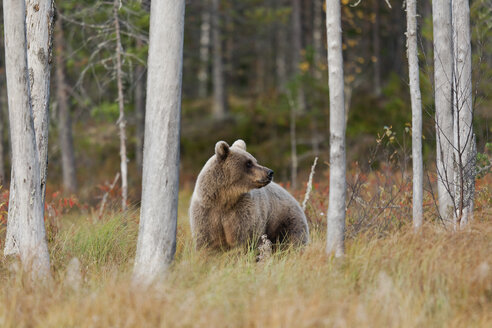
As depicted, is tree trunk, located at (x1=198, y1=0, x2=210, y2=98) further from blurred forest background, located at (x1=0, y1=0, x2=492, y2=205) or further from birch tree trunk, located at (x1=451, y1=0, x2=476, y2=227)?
birch tree trunk, located at (x1=451, y1=0, x2=476, y2=227)

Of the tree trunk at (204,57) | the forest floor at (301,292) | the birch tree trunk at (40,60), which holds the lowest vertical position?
the forest floor at (301,292)

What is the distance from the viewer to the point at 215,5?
24.8 metres

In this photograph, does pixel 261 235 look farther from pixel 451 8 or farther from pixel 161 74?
pixel 451 8

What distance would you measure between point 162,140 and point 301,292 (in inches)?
79.7

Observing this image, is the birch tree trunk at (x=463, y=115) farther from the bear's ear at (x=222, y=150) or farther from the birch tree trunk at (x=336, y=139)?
the bear's ear at (x=222, y=150)

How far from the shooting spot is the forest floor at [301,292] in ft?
13.3

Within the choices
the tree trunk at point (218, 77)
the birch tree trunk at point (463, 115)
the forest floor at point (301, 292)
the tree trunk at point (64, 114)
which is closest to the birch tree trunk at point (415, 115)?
the birch tree trunk at point (463, 115)

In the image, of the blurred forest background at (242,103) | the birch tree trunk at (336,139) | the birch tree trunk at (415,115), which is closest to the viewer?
the birch tree trunk at (336,139)

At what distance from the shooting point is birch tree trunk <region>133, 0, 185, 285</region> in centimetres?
535

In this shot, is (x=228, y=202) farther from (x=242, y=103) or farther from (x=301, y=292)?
(x=242, y=103)

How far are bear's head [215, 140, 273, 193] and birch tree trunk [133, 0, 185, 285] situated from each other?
1.37 metres

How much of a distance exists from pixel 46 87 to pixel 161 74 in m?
2.21

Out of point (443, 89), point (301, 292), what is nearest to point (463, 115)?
point (443, 89)

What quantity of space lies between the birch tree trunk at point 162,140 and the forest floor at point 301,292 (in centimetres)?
28
